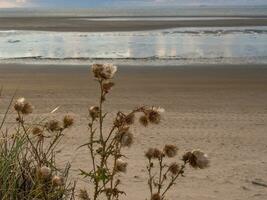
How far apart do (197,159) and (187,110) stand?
9084mm

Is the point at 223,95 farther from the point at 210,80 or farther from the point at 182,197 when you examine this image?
the point at 182,197

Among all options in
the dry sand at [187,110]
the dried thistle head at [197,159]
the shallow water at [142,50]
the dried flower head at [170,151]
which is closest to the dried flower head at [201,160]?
the dried thistle head at [197,159]

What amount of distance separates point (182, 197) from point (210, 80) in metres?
11.1

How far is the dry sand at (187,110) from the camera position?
20.3 feet

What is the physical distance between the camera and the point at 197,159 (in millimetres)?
2252

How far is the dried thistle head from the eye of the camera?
223cm

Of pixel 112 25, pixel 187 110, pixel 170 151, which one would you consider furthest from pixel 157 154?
pixel 112 25

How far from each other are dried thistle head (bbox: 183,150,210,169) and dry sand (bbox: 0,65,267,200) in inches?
132

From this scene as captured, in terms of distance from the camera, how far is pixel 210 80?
54.4 ft

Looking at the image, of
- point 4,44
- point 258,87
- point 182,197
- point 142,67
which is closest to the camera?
point 182,197

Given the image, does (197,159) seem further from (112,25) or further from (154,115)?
(112,25)

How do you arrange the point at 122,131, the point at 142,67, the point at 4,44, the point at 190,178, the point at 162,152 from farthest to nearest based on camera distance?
the point at 4,44, the point at 142,67, the point at 190,178, the point at 162,152, the point at 122,131

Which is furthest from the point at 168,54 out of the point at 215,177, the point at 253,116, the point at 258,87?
the point at 215,177

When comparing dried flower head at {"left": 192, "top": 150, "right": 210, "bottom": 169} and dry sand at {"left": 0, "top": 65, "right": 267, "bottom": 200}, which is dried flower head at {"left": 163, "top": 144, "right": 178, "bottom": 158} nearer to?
dried flower head at {"left": 192, "top": 150, "right": 210, "bottom": 169}
